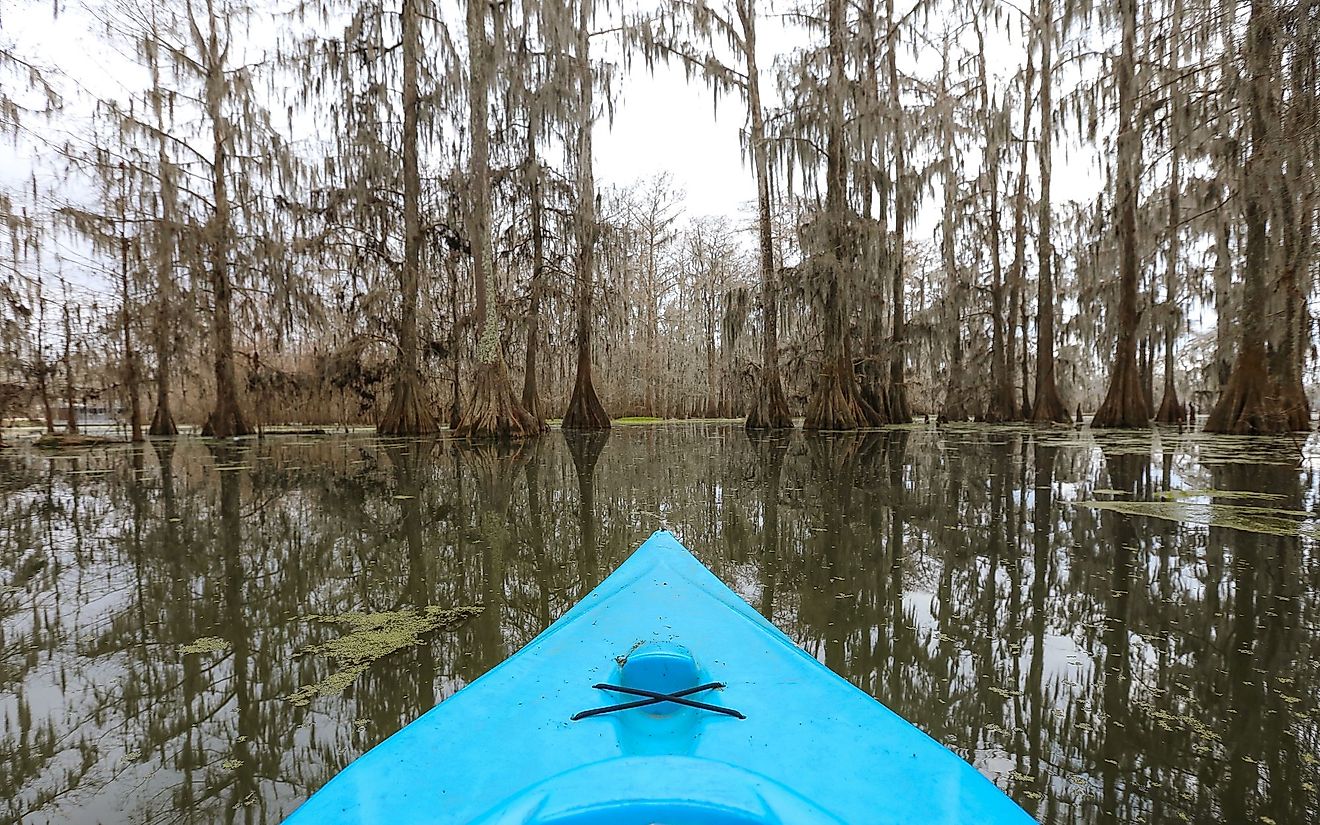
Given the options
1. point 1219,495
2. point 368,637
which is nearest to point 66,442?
point 368,637

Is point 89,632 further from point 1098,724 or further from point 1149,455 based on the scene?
point 1149,455

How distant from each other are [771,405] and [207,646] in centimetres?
1290

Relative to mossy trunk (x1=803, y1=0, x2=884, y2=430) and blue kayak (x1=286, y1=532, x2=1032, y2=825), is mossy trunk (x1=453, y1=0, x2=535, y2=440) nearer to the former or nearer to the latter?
mossy trunk (x1=803, y1=0, x2=884, y2=430)

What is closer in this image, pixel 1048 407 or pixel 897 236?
pixel 897 236

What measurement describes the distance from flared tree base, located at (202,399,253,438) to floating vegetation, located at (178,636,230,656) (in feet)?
45.7

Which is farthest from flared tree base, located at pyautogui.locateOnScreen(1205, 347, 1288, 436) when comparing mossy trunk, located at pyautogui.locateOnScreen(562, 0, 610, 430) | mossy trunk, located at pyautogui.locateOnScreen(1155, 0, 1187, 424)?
mossy trunk, located at pyautogui.locateOnScreen(562, 0, 610, 430)

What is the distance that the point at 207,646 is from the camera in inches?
79.3

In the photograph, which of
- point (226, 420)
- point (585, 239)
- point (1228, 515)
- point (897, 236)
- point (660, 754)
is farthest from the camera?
point (897, 236)

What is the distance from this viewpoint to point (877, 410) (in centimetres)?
1586

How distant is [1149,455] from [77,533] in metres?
10.3

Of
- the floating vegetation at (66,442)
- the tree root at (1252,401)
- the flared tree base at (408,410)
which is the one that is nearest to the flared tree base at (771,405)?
the flared tree base at (408,410)

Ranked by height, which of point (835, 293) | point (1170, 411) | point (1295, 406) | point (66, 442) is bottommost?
point (66, 442)

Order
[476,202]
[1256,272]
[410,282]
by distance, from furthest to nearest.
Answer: [410,282]
[476,202]
[1256,272]

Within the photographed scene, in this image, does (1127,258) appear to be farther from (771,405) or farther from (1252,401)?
(771,405)
